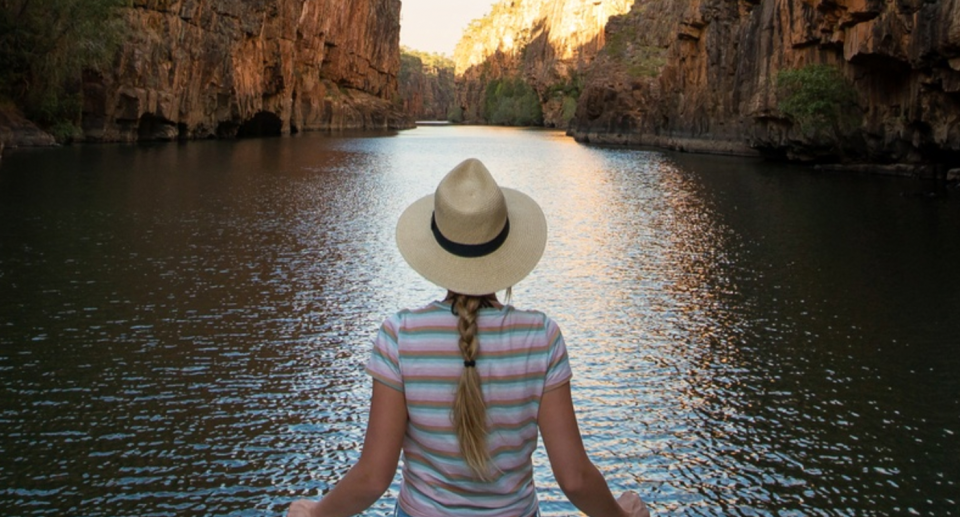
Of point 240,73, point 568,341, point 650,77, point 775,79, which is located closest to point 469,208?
point 568,341

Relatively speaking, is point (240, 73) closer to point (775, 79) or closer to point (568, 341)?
point (775, 79)

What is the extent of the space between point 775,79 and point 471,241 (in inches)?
1843

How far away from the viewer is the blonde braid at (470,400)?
9.30ft

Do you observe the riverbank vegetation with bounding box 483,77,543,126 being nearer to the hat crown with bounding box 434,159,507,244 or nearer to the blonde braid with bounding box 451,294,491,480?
the hat crown with bounding box 434,159,507,244

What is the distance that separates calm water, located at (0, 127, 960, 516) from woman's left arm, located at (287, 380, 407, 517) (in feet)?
13.3

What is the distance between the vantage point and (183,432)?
28.0 feet

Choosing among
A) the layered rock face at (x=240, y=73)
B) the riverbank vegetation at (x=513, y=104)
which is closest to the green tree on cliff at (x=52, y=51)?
the layered rock face at (x=240, y=73)

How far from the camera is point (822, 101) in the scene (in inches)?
1576

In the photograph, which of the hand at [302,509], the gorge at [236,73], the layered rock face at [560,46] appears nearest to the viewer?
the hand at [302,509]

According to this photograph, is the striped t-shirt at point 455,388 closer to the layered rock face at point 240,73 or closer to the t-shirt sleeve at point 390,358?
the t-shirt sleeve at point 390,358

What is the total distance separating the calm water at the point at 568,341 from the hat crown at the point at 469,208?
4.53m

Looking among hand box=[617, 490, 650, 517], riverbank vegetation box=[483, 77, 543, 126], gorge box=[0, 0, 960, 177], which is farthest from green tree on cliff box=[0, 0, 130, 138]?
riverbank vegetation box=[483, 77, 543, 126]

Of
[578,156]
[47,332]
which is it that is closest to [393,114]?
[578,156]

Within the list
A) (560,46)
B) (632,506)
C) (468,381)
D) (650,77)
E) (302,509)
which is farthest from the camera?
(560,46)
